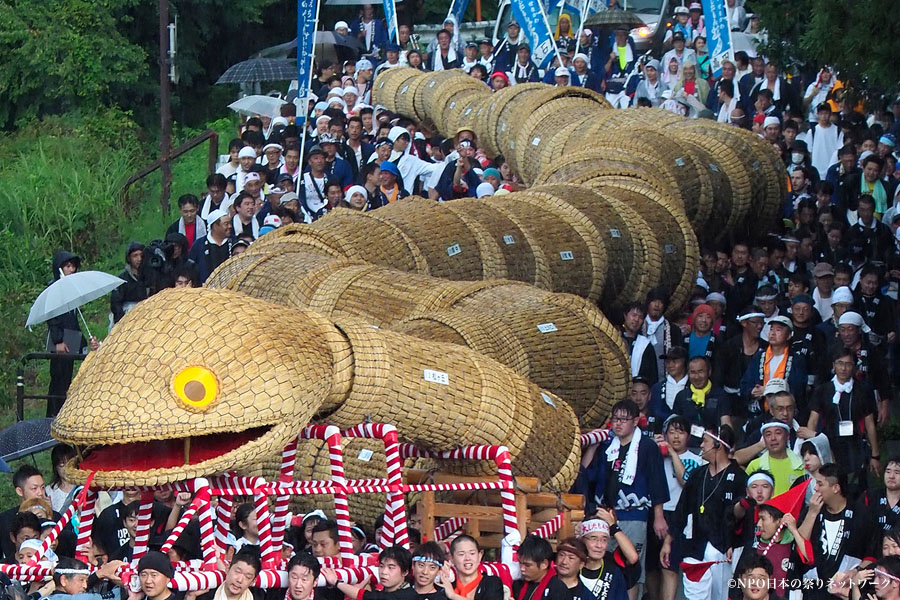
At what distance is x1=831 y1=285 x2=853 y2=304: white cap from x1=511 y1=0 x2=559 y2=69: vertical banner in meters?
8.91

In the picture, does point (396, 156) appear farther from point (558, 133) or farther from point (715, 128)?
point (715, 128)

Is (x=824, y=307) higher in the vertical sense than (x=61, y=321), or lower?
higher

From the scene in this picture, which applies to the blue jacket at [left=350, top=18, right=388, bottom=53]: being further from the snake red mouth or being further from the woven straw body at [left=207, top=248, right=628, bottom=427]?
the snake red mouth

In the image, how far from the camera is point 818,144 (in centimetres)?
1825

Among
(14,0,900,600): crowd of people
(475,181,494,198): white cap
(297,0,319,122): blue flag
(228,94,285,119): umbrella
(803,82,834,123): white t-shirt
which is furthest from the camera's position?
(228,94,285,119): umbrella

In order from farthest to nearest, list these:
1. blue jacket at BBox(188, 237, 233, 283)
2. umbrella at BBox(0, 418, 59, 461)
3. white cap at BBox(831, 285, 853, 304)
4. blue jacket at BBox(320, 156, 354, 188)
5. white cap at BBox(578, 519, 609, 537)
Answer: blue jacket at BBox(320, 156, 354, 188) → blue jacket at BBox(188, 237, 233, 283) → white cap at BBox(831, 285, 853, 304) → umbrella at BBox(0, 418, 59, 461) → white cap at BBox(578, 519, 609, 537)

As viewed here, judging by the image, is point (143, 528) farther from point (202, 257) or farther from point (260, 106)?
point (260, 106)

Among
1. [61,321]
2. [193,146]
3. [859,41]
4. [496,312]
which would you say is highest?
[859,41]

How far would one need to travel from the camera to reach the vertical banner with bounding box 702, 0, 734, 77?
1980cm

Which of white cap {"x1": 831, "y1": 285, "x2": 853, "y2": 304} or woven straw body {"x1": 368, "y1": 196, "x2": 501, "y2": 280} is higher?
woven straw body {"x1": 368, "y1": 196, "x2": 501, "y2": 280}

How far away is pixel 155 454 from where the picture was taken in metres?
7.58

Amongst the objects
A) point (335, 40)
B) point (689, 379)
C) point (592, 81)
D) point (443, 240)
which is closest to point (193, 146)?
point (592, 81)

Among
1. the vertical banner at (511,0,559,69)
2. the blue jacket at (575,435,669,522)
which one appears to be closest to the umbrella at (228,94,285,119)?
the vertical banner at (511,0,559,69)

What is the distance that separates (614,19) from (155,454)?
18.0 meters
